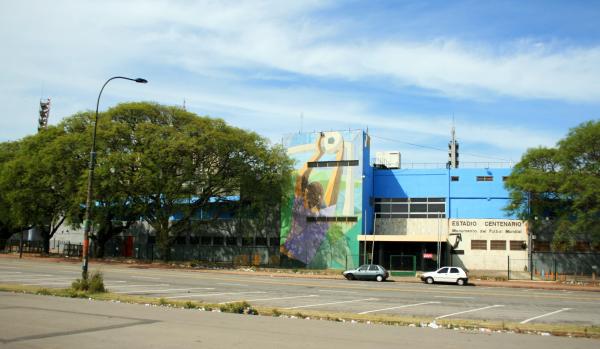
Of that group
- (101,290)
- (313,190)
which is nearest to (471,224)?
(313,190)

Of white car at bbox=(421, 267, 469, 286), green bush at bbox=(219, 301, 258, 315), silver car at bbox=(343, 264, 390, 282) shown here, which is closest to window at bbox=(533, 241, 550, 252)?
white car at bbox=(421, 267, 469, 286)

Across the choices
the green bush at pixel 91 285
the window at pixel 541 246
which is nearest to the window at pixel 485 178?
the window at pixel 541 246

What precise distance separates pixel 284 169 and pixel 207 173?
26.2 feet

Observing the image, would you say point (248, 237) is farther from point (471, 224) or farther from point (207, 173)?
point (471, 224)

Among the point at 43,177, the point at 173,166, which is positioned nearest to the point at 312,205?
the point at 173,166

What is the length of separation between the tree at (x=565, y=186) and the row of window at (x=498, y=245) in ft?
10.3

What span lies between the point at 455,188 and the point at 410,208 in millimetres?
5226

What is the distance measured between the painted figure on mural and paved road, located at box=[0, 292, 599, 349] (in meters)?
43.1

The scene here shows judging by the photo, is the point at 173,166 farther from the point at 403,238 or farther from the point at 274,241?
the point at 403,238

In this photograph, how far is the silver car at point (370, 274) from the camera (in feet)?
138

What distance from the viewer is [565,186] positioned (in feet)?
145

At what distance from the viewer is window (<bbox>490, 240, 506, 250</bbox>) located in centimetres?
5394

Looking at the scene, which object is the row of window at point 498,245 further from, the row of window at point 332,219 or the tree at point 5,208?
the tree at point 5,208

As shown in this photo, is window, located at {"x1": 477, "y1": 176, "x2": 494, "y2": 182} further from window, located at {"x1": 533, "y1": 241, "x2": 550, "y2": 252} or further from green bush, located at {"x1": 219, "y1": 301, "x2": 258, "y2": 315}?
green bush, located at {"x1": 219, "y1": 301, "x2": 258, "y2": 315}
